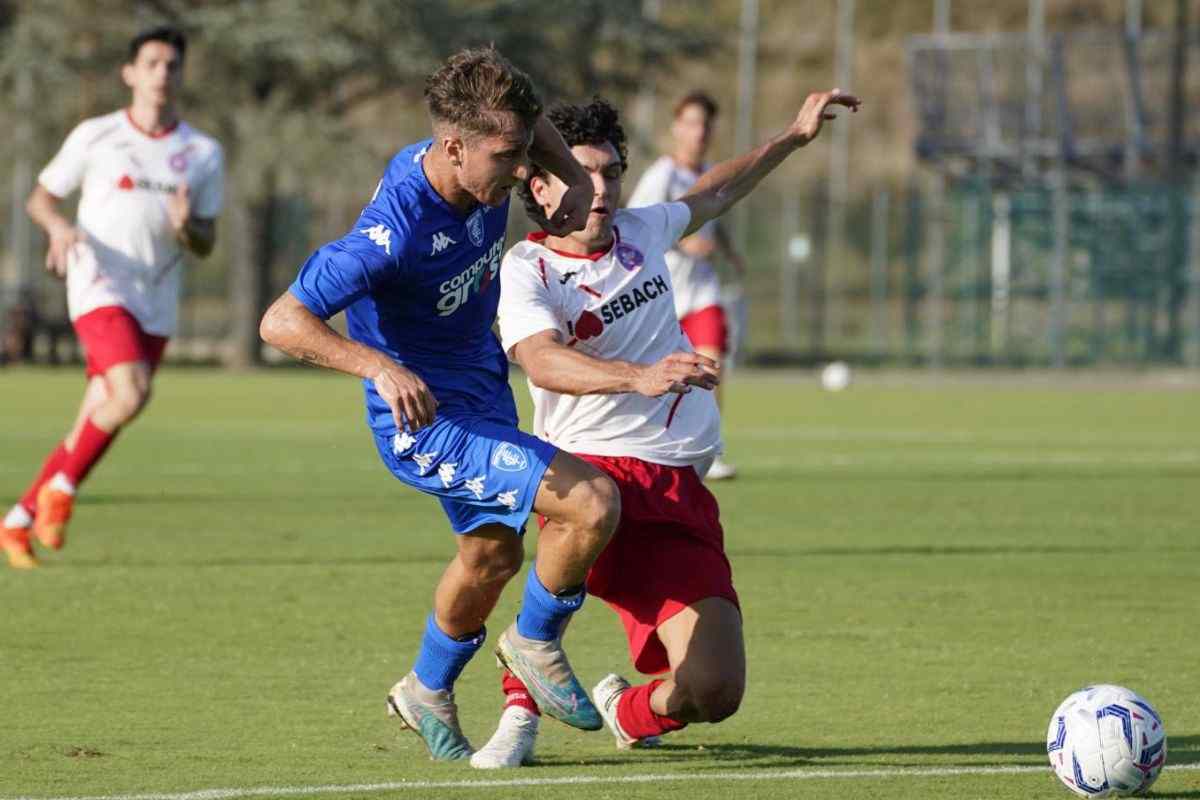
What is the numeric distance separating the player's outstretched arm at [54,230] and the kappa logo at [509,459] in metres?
4.63

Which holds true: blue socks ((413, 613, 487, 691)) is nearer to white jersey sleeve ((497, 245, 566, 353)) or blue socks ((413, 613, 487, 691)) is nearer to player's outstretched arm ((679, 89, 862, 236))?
white jersey sleeve ((497, 245, 566, 353))

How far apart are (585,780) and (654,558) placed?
32.2 inches

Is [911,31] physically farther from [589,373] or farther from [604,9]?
[589,373]

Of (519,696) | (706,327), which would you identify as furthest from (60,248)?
A: (706,327)

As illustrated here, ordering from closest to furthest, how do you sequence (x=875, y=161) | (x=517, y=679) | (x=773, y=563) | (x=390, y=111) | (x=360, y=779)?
(x=360, y=779), (x=517, y=679), (x=773, y=563), (x=390, y=111), (x=875, y=161)

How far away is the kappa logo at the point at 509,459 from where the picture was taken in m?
5.70

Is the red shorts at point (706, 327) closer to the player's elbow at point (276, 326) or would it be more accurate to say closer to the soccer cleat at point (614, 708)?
the soccer cleat at point (614, 708)

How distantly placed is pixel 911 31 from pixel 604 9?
32055 millimetres

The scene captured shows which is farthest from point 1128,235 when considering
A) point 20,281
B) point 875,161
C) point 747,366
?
point 875,161

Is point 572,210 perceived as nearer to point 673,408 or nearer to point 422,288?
point 422,288

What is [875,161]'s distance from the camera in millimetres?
63656

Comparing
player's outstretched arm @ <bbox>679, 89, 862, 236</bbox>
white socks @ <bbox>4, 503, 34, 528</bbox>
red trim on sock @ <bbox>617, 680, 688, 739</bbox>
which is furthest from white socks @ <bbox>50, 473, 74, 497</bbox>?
red trim on sock @ <bbox>617, 680, 688, 739</bbox>

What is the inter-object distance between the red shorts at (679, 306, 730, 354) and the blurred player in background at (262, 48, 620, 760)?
7841 millimetres

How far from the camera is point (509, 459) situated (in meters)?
5.71
